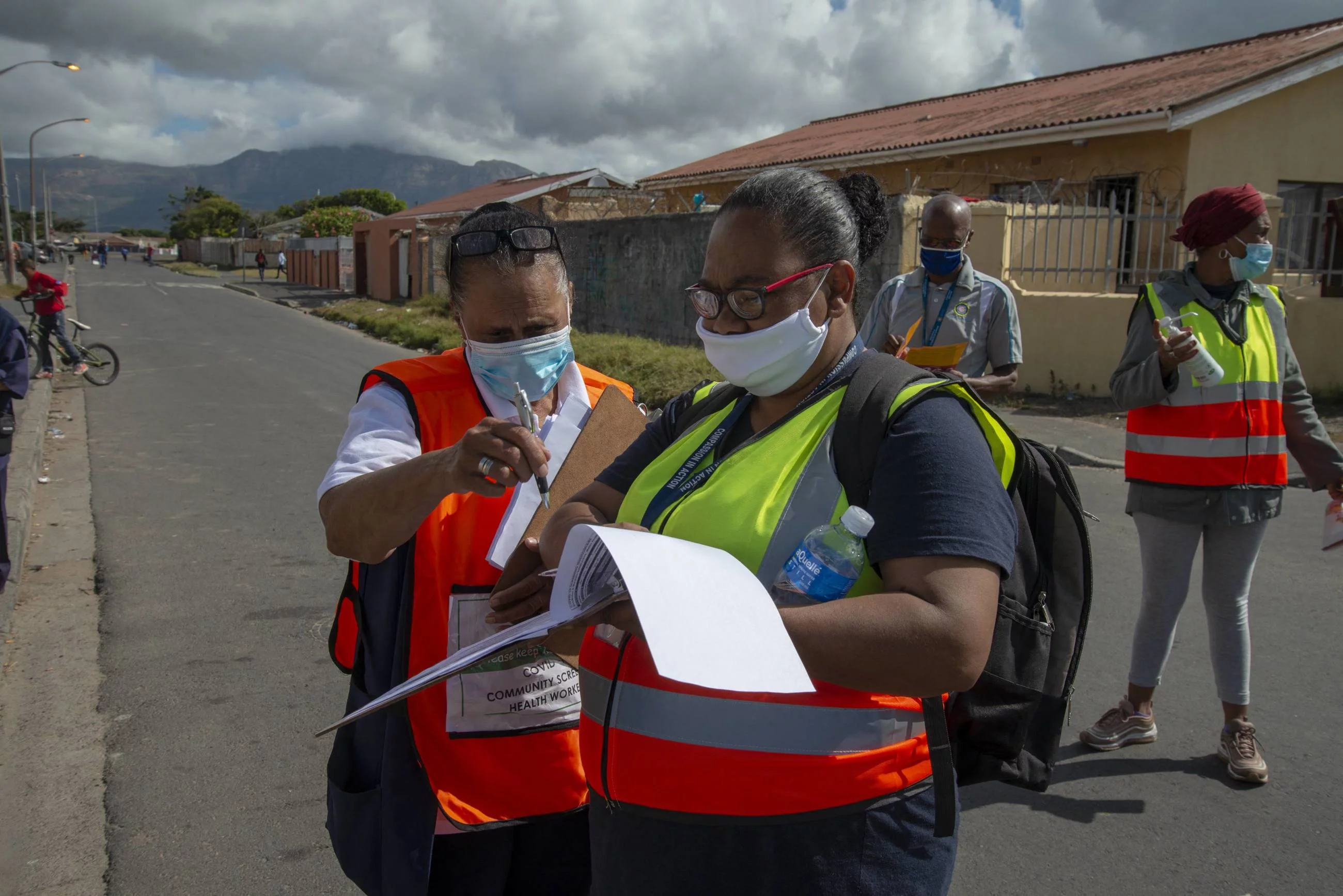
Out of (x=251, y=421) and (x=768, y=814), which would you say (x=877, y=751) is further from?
(x=251, y=421)

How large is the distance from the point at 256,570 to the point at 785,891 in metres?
5.13

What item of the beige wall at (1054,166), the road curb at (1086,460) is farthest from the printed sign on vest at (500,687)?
the beige wall at (1054,166)

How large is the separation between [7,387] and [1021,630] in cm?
542

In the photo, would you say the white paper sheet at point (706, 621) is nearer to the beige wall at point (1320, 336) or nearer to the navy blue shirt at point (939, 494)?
the navy blue shirt at point (939, 494)

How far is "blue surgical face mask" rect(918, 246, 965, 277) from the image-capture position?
4.29 metres

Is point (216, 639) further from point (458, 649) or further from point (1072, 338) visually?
point (1072, 338)

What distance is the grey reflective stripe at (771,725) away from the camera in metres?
1.36

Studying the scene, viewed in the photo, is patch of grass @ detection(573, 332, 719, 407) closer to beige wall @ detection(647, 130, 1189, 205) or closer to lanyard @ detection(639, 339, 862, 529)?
beige wall @ detection(647, 130, 1189, 205)

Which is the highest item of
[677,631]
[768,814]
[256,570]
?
[677,631]

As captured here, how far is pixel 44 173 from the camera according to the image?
6053 centimetres

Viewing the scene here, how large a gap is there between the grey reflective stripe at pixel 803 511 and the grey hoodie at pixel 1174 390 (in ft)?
8.30

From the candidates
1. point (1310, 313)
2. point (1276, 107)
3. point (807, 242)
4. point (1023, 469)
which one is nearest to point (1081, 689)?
point (1023, 469)

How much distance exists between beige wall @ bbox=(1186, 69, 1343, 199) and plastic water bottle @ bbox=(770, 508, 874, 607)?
1461cm

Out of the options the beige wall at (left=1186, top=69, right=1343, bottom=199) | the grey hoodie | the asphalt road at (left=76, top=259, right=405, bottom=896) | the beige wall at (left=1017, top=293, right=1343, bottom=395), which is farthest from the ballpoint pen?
the beige wall at (left=1186, top=69, right=1343, bottom=199)
